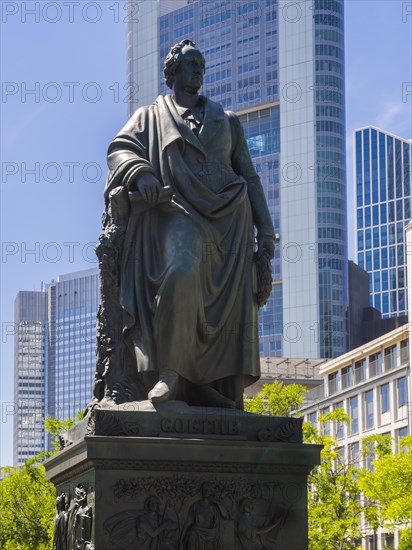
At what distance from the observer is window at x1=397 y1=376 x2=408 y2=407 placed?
8639 cm

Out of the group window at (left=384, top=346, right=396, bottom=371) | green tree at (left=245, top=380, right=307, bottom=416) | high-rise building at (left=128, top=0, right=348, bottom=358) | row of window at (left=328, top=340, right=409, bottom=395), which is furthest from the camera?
high-rise building at (left=128, top=0, right=348, bottom=358)

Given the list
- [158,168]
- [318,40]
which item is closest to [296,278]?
[318,40]

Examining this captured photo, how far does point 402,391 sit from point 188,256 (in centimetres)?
7673

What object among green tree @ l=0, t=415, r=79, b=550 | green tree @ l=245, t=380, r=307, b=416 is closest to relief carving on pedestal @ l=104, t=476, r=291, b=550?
green tree @ l=0, t=415, r=79, b=550

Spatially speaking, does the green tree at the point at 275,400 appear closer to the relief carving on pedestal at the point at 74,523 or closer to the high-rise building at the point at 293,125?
the relief carving on pedestal at the point at 74,523

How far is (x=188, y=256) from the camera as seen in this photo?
1217 centimetres

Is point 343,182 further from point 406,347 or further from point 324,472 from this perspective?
point 324,472

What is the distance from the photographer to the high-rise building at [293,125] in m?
171

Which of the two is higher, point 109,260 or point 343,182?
point 343,182

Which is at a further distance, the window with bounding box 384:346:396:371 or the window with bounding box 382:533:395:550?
the window with bounding box 384:346:396:371

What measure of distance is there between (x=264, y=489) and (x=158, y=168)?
3277 mm

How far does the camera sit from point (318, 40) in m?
178

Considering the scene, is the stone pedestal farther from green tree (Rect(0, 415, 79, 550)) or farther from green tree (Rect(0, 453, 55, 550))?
green tree (Rect(0, 415, 79, 550))

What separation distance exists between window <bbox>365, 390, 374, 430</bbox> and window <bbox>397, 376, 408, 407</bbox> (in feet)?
16.1
